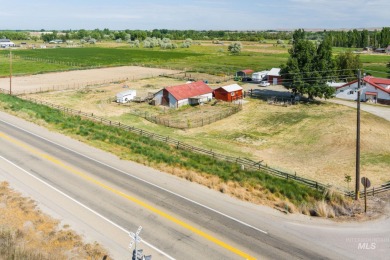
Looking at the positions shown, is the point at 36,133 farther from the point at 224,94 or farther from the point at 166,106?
the point at 224,94

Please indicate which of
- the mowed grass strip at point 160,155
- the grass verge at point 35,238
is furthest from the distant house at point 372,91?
the grass verge at point 35,238

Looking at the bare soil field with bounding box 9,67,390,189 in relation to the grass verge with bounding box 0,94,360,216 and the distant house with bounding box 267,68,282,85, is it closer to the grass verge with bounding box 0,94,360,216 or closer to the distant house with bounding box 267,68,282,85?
the grass verge with bounding box 0,94,360,216

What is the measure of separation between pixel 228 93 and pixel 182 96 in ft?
29.2

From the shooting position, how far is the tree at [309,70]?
62031 mm

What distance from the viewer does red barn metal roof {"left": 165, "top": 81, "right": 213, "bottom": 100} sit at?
203ft

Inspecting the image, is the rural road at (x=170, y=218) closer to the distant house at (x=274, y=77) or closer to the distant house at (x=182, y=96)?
the distant house at (x=182, y=96)

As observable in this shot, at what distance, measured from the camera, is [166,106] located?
6222 centimetres

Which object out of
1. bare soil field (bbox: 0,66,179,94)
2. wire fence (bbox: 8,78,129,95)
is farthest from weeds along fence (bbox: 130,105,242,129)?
bare soil field (bbox: 0,66,179,94)

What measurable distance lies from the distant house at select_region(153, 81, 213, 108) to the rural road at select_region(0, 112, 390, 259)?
3092cm

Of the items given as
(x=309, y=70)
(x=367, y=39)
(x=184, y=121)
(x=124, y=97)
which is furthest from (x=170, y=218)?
(x=367, y=39)

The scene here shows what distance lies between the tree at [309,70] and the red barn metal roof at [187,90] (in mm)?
14822

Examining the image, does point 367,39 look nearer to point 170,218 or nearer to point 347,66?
point 347,66

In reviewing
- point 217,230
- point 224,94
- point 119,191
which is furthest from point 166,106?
point 217,230

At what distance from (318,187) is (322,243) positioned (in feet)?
25.4
